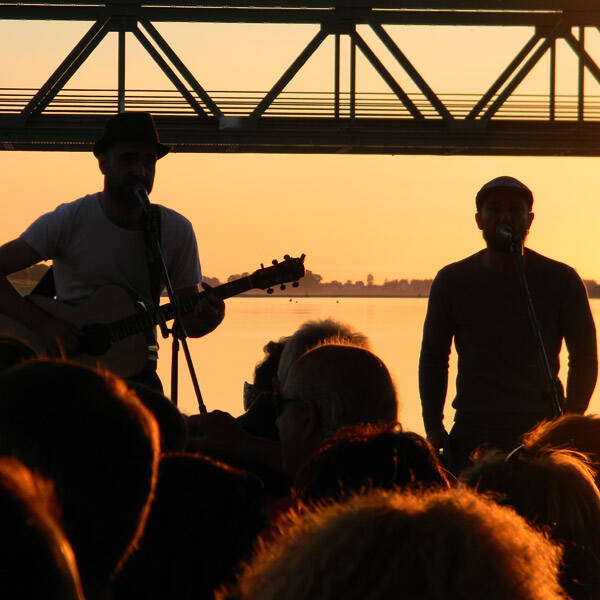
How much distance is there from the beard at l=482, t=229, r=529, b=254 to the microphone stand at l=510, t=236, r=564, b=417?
4 cm

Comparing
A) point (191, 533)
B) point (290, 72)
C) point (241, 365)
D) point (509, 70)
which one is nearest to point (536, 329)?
point (191, 533)

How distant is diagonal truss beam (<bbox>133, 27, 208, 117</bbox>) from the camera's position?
35.6 ft

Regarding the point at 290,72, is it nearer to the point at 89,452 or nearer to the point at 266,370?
the point at 266,370

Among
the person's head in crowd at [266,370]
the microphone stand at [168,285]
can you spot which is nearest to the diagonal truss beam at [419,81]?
the microphone stand at [168,285]

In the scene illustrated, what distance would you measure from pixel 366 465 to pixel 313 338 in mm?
1682

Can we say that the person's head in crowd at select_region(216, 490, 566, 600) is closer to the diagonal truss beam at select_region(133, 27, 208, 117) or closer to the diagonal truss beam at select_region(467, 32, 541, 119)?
the diagonal truss beam at select_region(133, 27, 208, 117)

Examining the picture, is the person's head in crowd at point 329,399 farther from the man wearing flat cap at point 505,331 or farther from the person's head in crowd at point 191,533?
the man wearing flat cap at point 505,331

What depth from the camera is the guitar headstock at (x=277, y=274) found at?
5.33m

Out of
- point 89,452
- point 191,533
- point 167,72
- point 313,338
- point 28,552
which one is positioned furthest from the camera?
point 167,72

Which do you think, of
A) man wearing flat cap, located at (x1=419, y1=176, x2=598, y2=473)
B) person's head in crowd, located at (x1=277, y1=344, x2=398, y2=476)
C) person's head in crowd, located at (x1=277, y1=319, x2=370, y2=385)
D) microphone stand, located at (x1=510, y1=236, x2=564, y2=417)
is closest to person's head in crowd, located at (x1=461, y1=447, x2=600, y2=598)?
person's head in crowd, located at (x1=277, y1=344, x2=398, y2=476)

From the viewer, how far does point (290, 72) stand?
36.4 feet

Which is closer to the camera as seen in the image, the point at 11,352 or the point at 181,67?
the point at 11,352

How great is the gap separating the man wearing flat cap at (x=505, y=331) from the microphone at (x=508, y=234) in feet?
0.19

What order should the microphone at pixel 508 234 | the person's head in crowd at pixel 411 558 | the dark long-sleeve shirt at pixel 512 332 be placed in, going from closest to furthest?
the person's head in crowd at pixel 411 558 < the microphone at pixel 508 234 < the dark long-sleeve shirt at pixel 512 332
